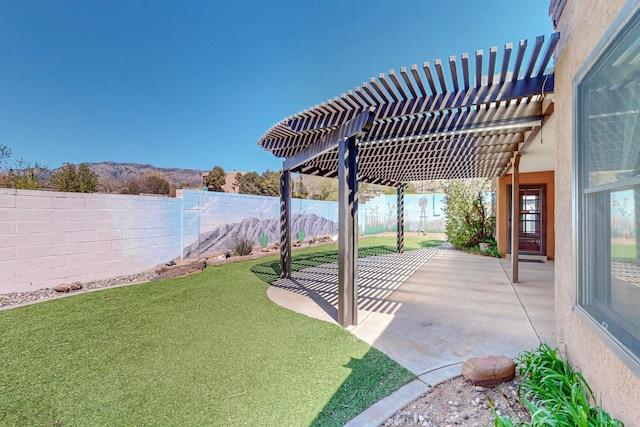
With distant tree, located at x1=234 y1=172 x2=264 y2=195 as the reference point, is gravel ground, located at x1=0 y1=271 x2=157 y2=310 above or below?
below

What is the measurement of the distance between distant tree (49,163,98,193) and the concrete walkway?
1050 centimetres

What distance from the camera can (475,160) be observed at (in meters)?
6.98

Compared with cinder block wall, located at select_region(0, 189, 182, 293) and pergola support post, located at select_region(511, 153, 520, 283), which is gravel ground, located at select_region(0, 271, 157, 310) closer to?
cinder block wall, located at select_region(0, 189, 182, 293)

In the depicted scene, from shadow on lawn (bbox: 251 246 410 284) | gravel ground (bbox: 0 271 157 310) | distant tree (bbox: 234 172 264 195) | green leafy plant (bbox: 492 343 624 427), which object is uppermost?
distant tree (bbox: 234 172 264 195)

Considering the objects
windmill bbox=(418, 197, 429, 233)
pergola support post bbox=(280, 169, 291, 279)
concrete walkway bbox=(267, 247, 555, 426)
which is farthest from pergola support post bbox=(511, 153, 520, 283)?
windmill bbox=(418, 197, 429, 233)

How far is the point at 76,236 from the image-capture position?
559 cm

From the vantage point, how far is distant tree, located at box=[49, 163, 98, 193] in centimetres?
1072

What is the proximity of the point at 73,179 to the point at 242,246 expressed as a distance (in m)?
8.62

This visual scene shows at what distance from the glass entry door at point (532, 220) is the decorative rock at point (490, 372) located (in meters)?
8.44

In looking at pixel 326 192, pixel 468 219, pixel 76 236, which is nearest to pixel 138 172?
pixel 326 192

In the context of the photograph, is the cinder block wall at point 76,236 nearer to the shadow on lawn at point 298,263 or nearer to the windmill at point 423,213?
the shadow on lawn at point 298,263

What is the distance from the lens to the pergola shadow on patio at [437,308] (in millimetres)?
3131

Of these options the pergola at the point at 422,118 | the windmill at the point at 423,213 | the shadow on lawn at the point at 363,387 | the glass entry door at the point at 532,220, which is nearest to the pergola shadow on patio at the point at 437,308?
the shadow on lawn at the point at 363,387

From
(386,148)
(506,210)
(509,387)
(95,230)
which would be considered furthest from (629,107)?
(506,210)
